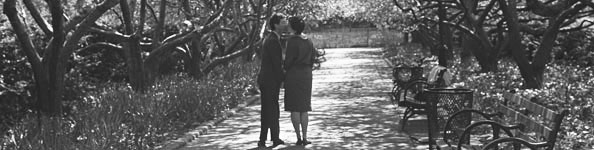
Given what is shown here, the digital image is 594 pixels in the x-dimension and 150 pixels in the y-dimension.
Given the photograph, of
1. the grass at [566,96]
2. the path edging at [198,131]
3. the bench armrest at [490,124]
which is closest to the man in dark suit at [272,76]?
the path edging at [198,131]

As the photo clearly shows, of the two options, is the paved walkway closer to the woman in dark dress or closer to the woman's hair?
the woman in dark dress

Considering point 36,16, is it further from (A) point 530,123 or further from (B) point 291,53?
(A) point 530,123

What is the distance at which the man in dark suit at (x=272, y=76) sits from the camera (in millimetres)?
9930

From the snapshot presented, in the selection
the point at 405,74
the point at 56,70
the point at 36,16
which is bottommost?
the point at 405,74

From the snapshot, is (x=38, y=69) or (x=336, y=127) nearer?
(x=38, y=69)

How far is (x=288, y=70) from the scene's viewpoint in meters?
10.0

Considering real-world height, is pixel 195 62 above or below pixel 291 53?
above

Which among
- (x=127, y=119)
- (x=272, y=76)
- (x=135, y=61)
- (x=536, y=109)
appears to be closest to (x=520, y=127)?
(x=536, y=109)

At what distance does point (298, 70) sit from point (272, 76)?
0.30 metres

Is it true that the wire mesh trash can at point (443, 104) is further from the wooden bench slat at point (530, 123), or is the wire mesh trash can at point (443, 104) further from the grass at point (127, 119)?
the grass at point (127, 119)

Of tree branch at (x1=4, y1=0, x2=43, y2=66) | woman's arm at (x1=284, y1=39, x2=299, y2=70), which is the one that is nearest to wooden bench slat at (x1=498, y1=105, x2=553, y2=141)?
woman's arm at (x1=284, y1=39, x2=299, y2=70)

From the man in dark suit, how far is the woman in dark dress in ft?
0.33

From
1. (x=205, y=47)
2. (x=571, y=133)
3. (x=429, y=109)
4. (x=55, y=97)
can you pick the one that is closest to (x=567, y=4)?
(x=429, y=109)

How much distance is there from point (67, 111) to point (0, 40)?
57.6 inches
